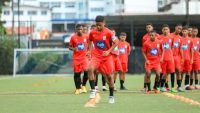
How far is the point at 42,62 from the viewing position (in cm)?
3612

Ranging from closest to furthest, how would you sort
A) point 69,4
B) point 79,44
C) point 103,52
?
point 103,52
point 79,44
point 69,4

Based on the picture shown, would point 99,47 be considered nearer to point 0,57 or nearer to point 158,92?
point 158,92

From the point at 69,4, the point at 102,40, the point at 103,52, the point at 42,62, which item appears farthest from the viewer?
the point at 69,4

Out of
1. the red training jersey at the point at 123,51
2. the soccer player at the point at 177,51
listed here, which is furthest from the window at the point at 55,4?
the soccer player at the point at 177,51

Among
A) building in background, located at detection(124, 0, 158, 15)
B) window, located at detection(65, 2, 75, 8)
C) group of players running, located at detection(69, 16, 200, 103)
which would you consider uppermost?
window, located at detection(65, 2, 75, 8)

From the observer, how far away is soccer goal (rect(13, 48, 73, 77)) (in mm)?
35906

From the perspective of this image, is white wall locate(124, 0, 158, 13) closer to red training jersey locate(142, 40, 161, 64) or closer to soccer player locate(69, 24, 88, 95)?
soccer player locate(69, 24, 88, 95)

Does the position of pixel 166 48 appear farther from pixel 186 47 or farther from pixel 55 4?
pixel 55 4

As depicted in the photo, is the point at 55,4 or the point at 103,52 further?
the point at 55,4

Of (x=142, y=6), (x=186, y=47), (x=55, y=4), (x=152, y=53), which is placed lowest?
(x=152, y=53)

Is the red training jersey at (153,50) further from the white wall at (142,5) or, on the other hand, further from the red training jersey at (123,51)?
the white wall at (142,5)

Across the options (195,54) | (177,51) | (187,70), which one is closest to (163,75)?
(177,51)

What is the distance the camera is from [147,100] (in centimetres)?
1540

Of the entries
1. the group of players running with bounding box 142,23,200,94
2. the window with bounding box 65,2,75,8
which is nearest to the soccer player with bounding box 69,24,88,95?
the group of players running with bounding box 142,23,200,94
